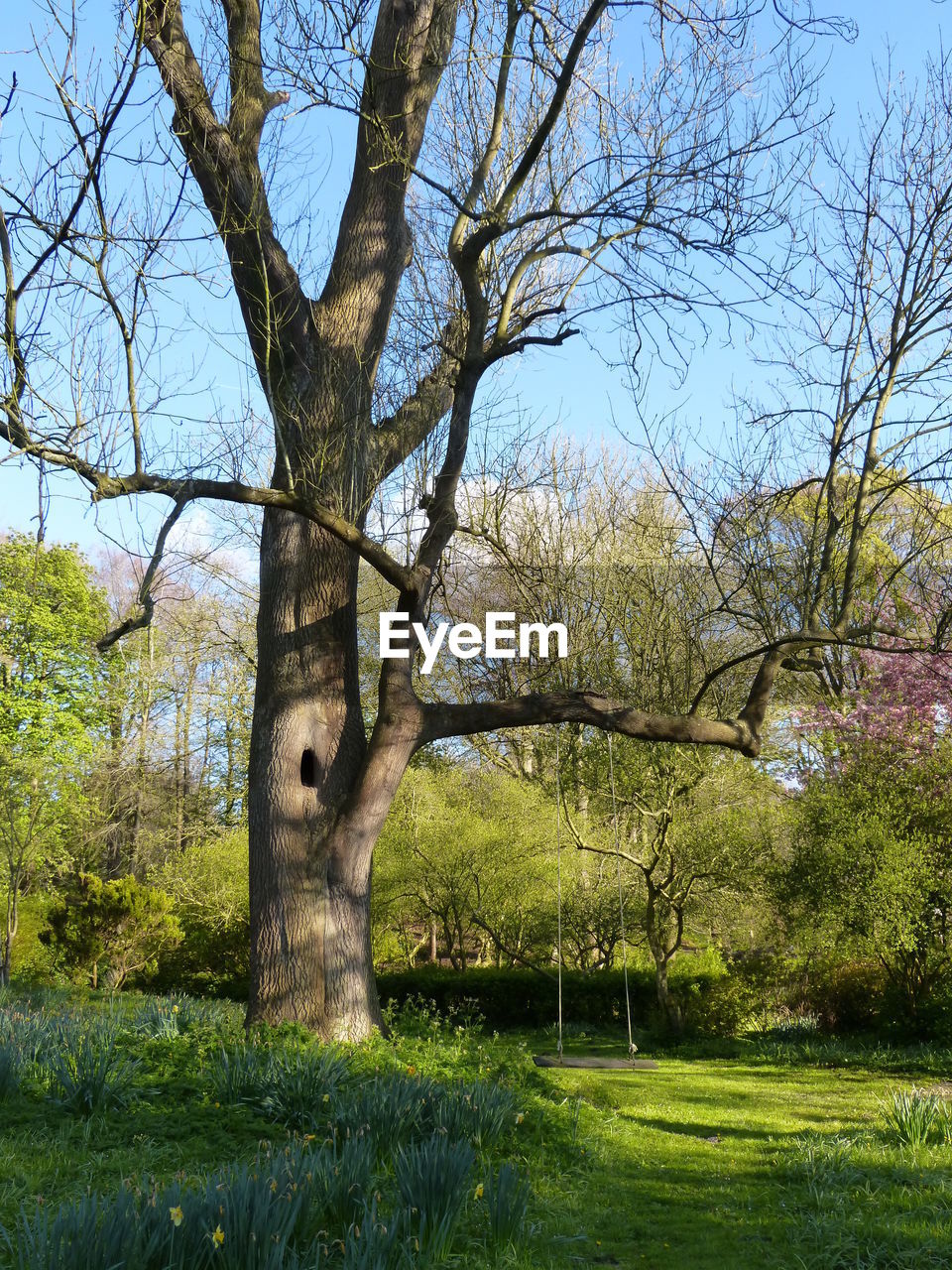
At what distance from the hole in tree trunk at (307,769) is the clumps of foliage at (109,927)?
8962 millimetres

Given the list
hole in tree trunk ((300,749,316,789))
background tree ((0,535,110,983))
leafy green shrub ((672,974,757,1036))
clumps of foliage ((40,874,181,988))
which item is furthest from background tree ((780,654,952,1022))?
background tree ((0,535,110,983))

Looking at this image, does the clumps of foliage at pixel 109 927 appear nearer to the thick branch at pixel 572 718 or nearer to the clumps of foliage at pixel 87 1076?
the thick branch at pixel 572 718

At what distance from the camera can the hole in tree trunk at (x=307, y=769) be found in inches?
305

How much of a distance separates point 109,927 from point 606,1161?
38.9 ft

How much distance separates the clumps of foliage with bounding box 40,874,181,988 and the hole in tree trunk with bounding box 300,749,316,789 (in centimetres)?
896

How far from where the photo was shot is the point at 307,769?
25.6 ft

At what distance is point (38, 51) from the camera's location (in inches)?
196

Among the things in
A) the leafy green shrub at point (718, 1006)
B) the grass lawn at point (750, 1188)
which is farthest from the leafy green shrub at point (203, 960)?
the grass lawn at point (750, 1188)

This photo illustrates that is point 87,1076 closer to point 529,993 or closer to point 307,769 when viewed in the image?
point 307,769

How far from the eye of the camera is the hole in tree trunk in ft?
25.4

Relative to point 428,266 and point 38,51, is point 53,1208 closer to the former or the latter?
point 38,51

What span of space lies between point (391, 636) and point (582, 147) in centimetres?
470

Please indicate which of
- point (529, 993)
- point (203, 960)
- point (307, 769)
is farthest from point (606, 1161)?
point (203, 960)

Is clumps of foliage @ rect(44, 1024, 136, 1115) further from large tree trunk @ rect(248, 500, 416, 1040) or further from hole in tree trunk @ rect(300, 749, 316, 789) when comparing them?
hole in tree trunk @ rect(300, 749, 316, 789)
